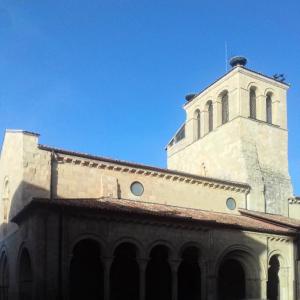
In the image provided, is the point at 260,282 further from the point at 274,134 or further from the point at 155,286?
the point at 274,134

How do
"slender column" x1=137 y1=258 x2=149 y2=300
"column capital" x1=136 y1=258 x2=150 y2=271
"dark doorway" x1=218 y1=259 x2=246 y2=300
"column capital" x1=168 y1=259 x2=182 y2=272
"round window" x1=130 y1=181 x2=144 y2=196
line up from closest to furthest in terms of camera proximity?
"slender column" x1=137 y1=258 x2=149 y2=300, "column capital" x1=136 y1=258 x2=150 y2=271, "column capital" x1=168 y1=259 x2=182 y2=272, "round window" x1=130 y1=181 x2=144 y2=196, "dark doorway" x1=218 y1=259 x2=246 y2=300


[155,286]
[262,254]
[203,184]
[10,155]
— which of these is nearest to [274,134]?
[203,184]

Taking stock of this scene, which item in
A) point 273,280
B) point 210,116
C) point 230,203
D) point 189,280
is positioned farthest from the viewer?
point 210,116

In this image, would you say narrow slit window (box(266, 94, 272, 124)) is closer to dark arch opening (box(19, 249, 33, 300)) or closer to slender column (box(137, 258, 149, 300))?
slender column (box(137, 258, 149, 300))

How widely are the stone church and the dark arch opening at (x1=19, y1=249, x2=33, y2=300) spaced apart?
0.06 m

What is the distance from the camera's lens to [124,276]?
2297 cm

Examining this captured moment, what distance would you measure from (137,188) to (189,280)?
16.4 ft

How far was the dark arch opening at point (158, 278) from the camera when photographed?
77.2 feet

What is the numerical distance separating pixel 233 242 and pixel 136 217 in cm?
499

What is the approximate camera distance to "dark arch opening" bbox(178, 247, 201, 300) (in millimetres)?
24312

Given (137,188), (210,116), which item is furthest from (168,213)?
(210,116)

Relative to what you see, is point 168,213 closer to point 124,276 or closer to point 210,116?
point 124,276

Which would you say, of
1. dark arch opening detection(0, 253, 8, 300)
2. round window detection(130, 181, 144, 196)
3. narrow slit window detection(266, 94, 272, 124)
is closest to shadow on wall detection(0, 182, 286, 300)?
dark arch opening detection(0, 253, 8, 300)

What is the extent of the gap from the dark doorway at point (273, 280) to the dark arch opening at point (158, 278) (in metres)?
4.80
